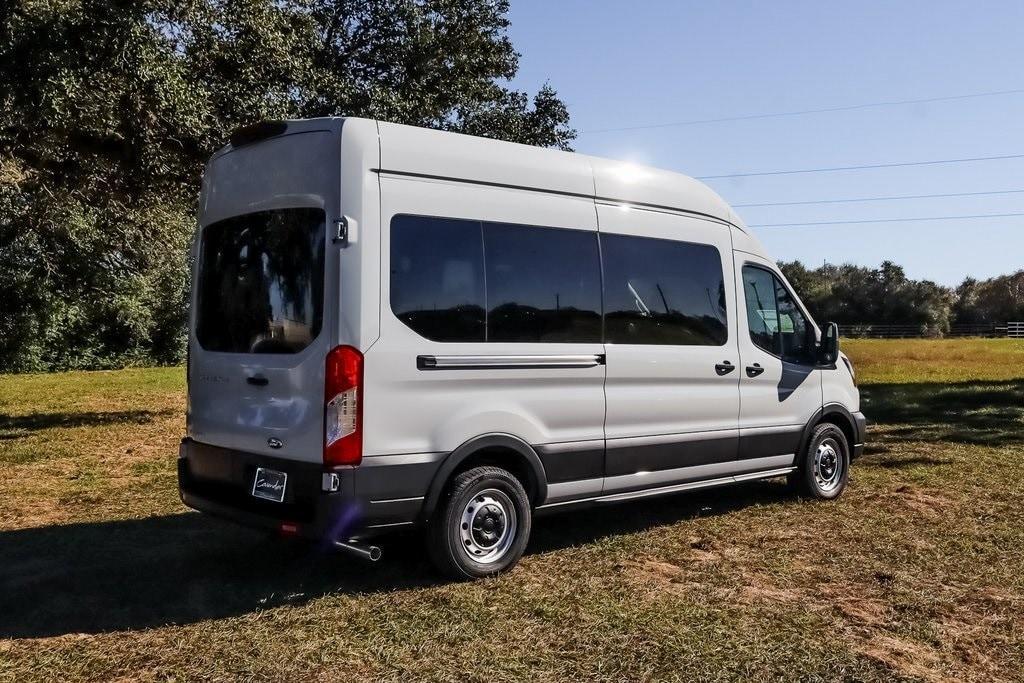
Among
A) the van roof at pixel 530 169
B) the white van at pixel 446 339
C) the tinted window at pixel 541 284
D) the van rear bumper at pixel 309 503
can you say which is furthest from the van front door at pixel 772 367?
the van rear bumper at pixel 309 503

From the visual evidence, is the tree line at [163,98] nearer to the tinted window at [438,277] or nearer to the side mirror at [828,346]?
the tinted window at [438,277]

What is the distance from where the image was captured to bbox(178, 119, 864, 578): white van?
5.05 m

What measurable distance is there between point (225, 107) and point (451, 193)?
7.98m

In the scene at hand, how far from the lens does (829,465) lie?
8148mm

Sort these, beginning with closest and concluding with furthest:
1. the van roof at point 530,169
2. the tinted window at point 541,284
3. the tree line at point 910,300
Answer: the van roof at point 530,169 → the tinted window at point 541,284 → the tree line at point 910,300

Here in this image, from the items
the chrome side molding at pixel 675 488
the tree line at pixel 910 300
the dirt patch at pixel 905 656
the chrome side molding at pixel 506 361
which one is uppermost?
the tree line at pixel 910 300

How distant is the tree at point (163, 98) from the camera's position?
9523 millimetres

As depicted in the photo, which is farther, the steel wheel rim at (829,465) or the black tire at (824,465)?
the steel wheel rim at (829,465)

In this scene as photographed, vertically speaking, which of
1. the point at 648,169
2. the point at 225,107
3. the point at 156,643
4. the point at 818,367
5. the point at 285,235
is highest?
the point at 225,107

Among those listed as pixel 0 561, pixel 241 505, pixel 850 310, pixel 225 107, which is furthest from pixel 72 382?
pixel 850 310

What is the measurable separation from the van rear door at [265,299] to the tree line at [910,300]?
81331mm

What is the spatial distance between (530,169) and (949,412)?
12036 millimetres

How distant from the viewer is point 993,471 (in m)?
9.68

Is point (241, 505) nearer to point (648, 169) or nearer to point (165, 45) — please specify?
point (648, 169)
